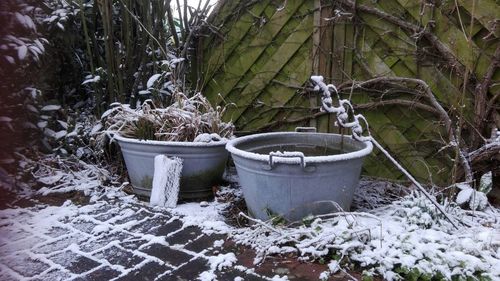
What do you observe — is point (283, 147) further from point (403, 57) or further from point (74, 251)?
point (74, 251)

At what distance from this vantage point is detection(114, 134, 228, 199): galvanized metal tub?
88.4 inches

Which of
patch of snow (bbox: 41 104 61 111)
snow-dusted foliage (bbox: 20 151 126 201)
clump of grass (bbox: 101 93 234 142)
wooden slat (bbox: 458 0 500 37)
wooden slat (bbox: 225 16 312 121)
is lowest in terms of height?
snow-dusted foliage (bbox: 20 151 126 201)

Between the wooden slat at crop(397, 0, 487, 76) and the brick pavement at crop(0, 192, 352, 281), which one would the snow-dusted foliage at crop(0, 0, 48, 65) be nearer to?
the brick pavement at crop(0, 192, 352, 281)

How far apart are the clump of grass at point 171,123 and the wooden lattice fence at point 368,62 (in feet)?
1.87

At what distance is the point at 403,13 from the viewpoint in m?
2.30

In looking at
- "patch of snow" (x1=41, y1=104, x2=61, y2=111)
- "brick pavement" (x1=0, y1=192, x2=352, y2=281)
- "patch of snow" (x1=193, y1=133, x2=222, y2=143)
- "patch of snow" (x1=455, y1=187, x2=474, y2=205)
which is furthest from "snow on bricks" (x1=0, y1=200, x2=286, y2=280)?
"patch of snow" (x1=455, y1=187, x2=474, y2=205)

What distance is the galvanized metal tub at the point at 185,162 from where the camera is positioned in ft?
7.37

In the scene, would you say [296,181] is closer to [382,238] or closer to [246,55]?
[382,238]

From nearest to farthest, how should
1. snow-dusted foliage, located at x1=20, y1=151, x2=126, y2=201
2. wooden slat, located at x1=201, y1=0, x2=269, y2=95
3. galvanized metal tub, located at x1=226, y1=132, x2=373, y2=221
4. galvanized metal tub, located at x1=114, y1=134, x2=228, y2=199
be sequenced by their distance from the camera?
1. galvanized metal tub, located at x1=226, y1=132, x2=373, y2=221
2. galvanized metal tub, located at x1=114, y1=134, x2=228, y2=199
3. snow-dusted foliage, located at x1=20, y1=151, x2=126, y2=201
4. wooden slat, located at x1=201, y1=0, x2=269, y2=95

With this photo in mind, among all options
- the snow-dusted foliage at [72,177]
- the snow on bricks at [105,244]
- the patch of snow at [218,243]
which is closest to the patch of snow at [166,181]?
the snow on bricks at [105,244]

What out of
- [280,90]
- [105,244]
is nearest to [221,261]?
[105,244]

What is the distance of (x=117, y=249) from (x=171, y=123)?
88 cm

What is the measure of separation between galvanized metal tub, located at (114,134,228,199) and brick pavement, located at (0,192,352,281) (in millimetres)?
218

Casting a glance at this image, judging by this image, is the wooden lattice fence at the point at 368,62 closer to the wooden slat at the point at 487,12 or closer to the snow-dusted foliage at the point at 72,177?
the wooden slat at the point at 487,12
